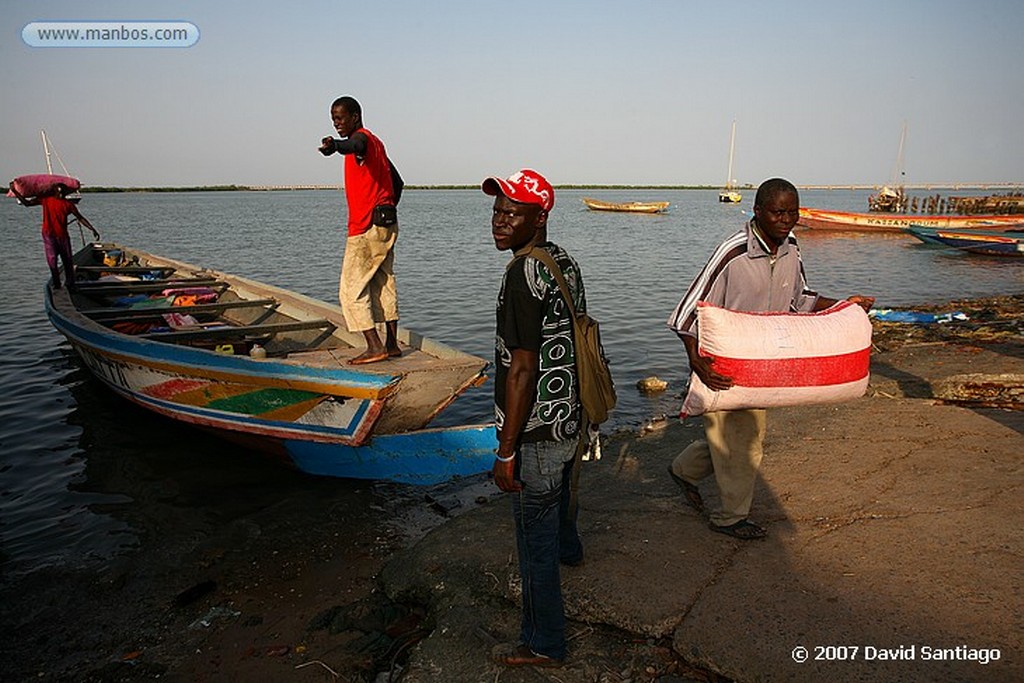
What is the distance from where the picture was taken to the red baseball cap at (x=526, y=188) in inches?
98.7

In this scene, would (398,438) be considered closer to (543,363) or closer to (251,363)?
(251,363)

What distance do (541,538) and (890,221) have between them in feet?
121

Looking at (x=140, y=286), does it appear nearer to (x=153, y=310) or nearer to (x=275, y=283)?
(x=153, y=310)

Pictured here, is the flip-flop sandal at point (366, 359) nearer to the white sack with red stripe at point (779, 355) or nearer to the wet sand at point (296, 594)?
the wet sand at point (296, 594)

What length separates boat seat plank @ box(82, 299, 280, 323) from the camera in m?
7.97

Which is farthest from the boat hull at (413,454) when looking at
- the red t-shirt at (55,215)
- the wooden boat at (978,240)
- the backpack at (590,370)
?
the wooden boat at (978,240)

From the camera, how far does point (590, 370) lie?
270cm

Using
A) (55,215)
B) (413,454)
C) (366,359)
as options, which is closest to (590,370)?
(366,359)

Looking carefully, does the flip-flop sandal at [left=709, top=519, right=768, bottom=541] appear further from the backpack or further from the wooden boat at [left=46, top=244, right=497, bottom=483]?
the wooden boat at [left=46, top=244, right=497, bottom=483]

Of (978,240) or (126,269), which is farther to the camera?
(978,240)

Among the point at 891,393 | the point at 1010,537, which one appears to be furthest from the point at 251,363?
the point at 891,393

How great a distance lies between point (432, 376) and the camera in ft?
18.0

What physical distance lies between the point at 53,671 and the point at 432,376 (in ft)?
10.2

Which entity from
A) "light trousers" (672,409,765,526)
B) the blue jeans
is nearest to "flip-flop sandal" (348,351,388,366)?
"light trousers" (672,409,765,526)
